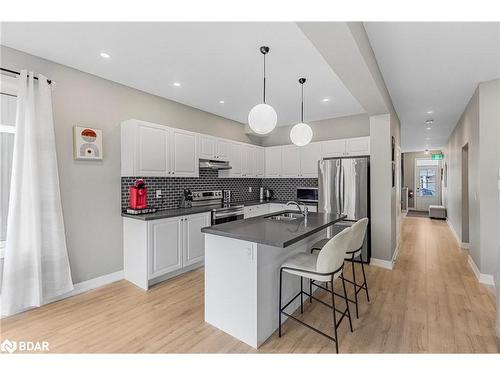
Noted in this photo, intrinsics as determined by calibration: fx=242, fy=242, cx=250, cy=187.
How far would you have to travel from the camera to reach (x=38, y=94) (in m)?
2.56

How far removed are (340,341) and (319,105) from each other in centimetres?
357

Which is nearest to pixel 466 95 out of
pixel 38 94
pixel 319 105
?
→ pixel 319 105

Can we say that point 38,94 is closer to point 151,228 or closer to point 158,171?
point 158,171

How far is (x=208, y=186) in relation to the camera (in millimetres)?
4727

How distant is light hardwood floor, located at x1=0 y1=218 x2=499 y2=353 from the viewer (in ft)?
6.45

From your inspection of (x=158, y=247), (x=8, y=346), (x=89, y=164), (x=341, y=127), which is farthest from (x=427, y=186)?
(x=8, y=346)

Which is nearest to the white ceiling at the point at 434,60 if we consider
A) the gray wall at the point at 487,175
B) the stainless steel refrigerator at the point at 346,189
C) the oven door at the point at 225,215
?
the gray wall at the point at 487,175

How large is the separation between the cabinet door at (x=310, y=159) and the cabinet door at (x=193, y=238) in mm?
2394

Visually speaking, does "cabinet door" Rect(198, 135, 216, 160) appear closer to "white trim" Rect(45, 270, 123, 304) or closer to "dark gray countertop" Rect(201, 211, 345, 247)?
"dark gray countertop" Rect(201, 211, 345, 247)

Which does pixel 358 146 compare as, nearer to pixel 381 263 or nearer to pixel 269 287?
pixel 381 263

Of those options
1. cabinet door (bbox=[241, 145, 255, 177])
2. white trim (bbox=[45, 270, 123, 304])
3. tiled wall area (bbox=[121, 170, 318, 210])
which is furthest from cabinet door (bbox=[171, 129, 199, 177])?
white trim (bbox=[45, 270, 123, 304])

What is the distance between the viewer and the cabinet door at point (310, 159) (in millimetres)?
4938

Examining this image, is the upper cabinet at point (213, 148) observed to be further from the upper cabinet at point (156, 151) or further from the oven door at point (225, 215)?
the oven door at point (225, 215)

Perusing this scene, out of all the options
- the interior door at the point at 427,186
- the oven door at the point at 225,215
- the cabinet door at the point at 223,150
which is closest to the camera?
the oven door at the point at 225,215
